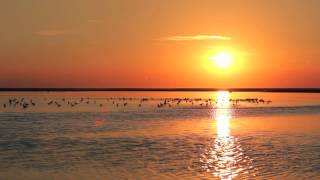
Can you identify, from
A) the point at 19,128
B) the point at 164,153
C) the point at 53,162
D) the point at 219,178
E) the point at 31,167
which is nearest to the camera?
the point at 219,178

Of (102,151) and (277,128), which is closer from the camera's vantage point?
(102,151)

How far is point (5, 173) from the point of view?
Answer: 59.8 feet

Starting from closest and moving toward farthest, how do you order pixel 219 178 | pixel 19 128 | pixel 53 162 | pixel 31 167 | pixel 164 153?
pixel 219 178
pixel 31 167
pixel 53 162
pixel 164 153
pixel 19 128

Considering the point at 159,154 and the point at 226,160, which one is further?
the point at 159,154

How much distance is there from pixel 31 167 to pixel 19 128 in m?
18.8

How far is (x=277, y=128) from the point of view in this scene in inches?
1513

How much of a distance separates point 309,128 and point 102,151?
19648 millimetres

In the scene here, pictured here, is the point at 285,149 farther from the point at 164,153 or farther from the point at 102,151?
the point at 102,151

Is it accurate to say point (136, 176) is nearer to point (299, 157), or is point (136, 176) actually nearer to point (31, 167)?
point (31, 167)

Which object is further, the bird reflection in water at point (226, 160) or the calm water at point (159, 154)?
the bird reflection in water at point (226, 160)

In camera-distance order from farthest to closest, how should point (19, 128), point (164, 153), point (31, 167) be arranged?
point (19, 128) → point (164, 153) → point (31, 167)

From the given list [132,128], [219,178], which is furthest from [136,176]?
[132,128]

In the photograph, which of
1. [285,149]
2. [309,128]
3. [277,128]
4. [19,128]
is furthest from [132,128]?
[285,149]

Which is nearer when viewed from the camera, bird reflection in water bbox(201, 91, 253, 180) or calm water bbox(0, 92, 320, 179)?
calm water bbox(0, 92, 320, 179)
